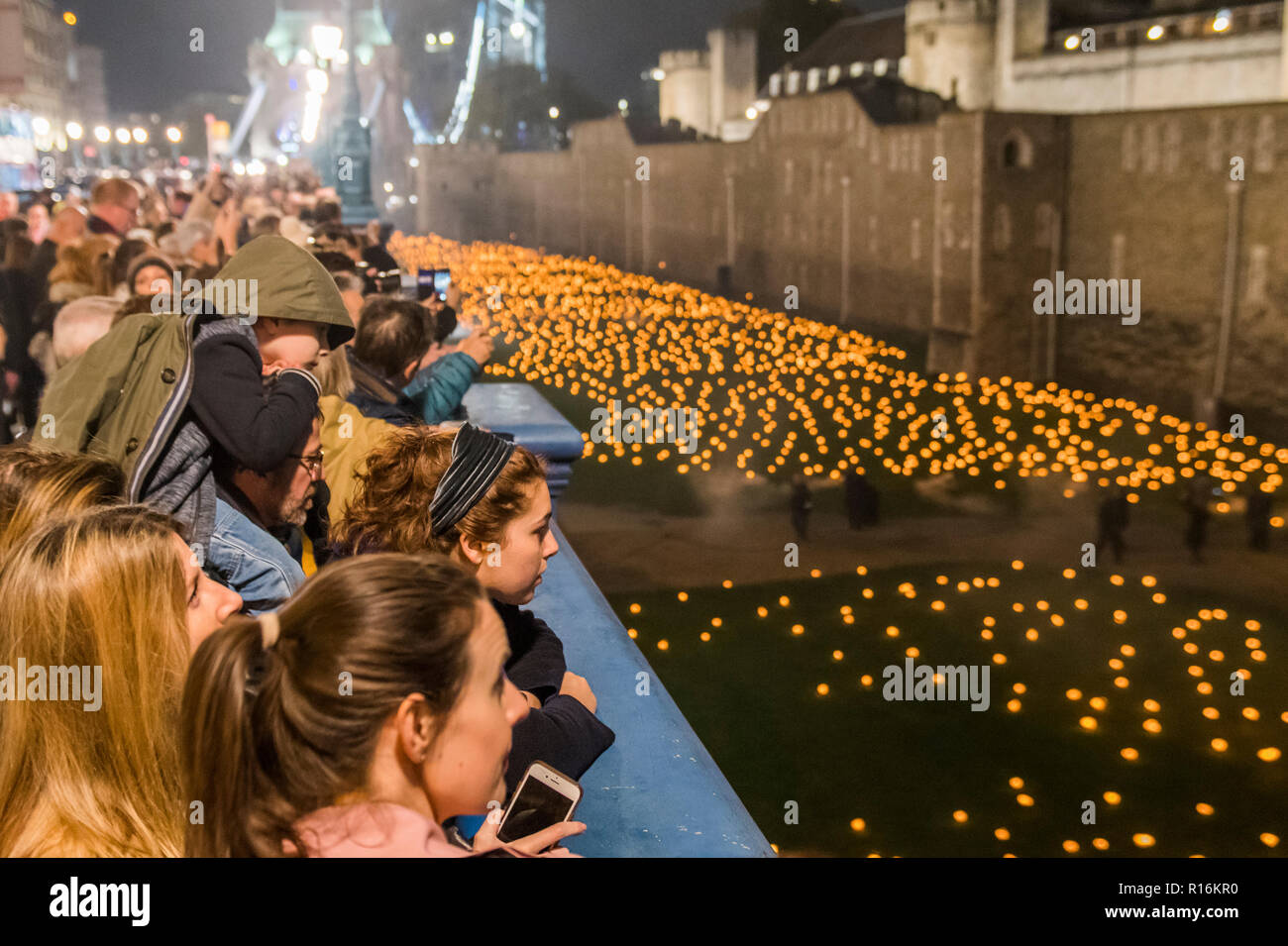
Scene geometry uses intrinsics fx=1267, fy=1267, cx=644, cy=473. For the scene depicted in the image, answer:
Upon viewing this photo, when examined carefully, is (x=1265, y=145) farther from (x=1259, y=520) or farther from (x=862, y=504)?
(x=862, y=504)

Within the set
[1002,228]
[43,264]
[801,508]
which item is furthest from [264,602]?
[1002,228]

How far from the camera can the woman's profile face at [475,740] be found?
1458 mm

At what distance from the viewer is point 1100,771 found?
714cm

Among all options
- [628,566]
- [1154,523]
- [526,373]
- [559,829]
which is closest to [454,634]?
[559,829]

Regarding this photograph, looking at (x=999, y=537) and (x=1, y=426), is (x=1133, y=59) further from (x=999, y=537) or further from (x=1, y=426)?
(x=1, y=426)

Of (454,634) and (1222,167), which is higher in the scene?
(1222,167)

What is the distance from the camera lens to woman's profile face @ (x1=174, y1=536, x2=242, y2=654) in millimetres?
1809

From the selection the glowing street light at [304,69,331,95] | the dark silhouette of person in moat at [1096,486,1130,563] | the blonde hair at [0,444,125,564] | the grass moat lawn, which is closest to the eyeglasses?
the blonde hair at [0,444,125,564]

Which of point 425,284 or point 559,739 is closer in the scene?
point 559,739

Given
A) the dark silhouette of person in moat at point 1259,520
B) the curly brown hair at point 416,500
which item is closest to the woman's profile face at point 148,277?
the curly brown hair at point 416,500

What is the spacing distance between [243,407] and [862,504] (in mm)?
10507

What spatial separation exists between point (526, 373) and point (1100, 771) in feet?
46.1

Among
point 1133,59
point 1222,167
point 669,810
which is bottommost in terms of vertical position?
point 669,810

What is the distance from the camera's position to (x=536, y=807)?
1.90m
